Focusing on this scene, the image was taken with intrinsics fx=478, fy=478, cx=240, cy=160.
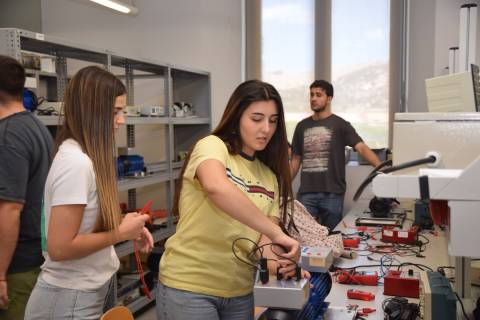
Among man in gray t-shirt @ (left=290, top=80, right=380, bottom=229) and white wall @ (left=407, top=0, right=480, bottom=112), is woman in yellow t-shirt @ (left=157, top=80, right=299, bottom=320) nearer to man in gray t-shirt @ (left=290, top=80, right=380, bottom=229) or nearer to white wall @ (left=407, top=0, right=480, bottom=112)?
man in gray t-shirt @ (left=290, top=80, right=380, bottom=229)

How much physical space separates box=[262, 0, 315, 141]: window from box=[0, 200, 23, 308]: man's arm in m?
3.32

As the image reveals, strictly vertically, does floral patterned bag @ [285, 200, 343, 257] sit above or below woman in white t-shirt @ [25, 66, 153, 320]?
below

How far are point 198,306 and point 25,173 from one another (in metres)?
0.84

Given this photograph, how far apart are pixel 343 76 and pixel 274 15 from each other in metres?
0.92

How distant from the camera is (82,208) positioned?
1252 millimetres

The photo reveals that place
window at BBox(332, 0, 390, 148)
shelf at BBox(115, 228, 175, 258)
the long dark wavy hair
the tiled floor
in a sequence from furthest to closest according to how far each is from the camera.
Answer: window at BBox(332, 0, 390, 148) → the tiled floor → shelf at BBox(115, 228, 175, 258) → the long dark wavy hair

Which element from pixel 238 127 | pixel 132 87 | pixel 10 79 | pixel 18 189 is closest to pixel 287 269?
pixel 238 127

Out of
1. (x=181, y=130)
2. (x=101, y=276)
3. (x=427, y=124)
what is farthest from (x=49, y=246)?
(x=181, y=130)

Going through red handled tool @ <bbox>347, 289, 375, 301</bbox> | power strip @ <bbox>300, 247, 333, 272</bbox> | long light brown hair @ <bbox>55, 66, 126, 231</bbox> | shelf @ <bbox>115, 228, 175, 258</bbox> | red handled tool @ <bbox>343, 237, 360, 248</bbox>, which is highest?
long light brown hair @ <bbox>55, 66, 126, 231</bbox>

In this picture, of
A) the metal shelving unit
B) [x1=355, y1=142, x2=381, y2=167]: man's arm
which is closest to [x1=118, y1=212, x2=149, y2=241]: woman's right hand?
the metal shelving unit

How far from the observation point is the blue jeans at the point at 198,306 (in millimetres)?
1371

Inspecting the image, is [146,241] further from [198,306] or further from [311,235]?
[311,235]

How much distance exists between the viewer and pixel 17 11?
5.20 metres

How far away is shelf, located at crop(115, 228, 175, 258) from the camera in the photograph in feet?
10.4
